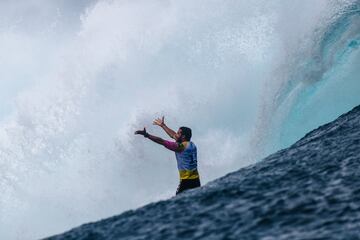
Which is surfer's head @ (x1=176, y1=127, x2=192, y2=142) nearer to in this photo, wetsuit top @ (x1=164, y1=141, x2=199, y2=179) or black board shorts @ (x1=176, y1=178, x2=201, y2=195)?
wetsuit top @ (x1=164, y1=141, x2=199, y2=179)

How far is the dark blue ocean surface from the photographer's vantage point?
4551 mm

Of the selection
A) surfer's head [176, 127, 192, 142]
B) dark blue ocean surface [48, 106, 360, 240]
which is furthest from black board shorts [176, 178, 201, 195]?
dark blue ocean surface [48, 106, 360, 240]

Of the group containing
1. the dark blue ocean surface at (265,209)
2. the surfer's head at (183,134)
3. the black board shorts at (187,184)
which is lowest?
the dark blue ocean surface at (265,209)

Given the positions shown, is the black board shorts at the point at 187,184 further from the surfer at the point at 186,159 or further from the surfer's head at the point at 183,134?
the surfer's head at the point at 183,134

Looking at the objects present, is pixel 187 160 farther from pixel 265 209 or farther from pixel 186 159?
pixel 265 209

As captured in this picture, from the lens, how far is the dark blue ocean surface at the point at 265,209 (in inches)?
179

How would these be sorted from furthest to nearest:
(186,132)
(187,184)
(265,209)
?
(187,184) → (186,132) → (265,209)

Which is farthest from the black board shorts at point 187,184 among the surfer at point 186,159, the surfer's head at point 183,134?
the surfer's head at point 183,134

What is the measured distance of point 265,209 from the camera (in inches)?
203

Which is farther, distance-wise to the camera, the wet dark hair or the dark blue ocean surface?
the wet dark hair

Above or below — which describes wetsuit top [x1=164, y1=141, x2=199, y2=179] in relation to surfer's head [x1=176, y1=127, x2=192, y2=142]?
below

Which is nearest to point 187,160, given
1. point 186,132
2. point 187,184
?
point 187,184

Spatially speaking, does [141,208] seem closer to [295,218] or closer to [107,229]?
[107,229]

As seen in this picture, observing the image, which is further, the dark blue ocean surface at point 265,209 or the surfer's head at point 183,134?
the surfer's head at point 183,134
